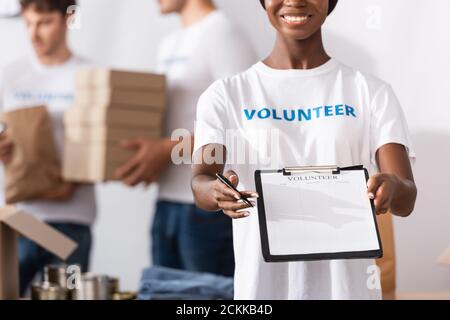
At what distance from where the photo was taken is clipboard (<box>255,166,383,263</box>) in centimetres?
73

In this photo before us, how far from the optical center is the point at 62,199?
208 centimetres

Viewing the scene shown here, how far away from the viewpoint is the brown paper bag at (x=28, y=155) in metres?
2.01

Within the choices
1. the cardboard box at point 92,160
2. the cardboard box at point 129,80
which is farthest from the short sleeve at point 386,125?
the cardboard box at point 92,160

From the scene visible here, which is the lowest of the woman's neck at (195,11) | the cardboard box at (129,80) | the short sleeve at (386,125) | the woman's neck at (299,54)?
the short sleeve at (386,125)

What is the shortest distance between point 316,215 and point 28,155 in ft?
4.59

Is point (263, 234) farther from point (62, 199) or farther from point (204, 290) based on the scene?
point (62, 199)

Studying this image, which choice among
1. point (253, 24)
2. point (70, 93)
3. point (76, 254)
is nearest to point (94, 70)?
point (70, 93)

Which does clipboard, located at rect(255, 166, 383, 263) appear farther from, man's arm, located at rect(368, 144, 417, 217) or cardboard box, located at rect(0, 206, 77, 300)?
cardboard box, located at rect(0, 206, 77, 300)

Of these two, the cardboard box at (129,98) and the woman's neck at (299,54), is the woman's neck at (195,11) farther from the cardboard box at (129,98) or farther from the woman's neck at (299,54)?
the woman's neck at (299,54)

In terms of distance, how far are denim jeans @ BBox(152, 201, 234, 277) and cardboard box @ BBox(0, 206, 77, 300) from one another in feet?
0.76

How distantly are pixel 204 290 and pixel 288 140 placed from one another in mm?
688

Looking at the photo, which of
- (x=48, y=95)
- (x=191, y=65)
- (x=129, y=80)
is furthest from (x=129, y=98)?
(x=191, y=65)

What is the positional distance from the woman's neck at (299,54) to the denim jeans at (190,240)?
413 mm

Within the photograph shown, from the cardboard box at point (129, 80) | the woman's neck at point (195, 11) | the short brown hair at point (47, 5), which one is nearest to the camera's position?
the woman's neck at point (195, 11)
